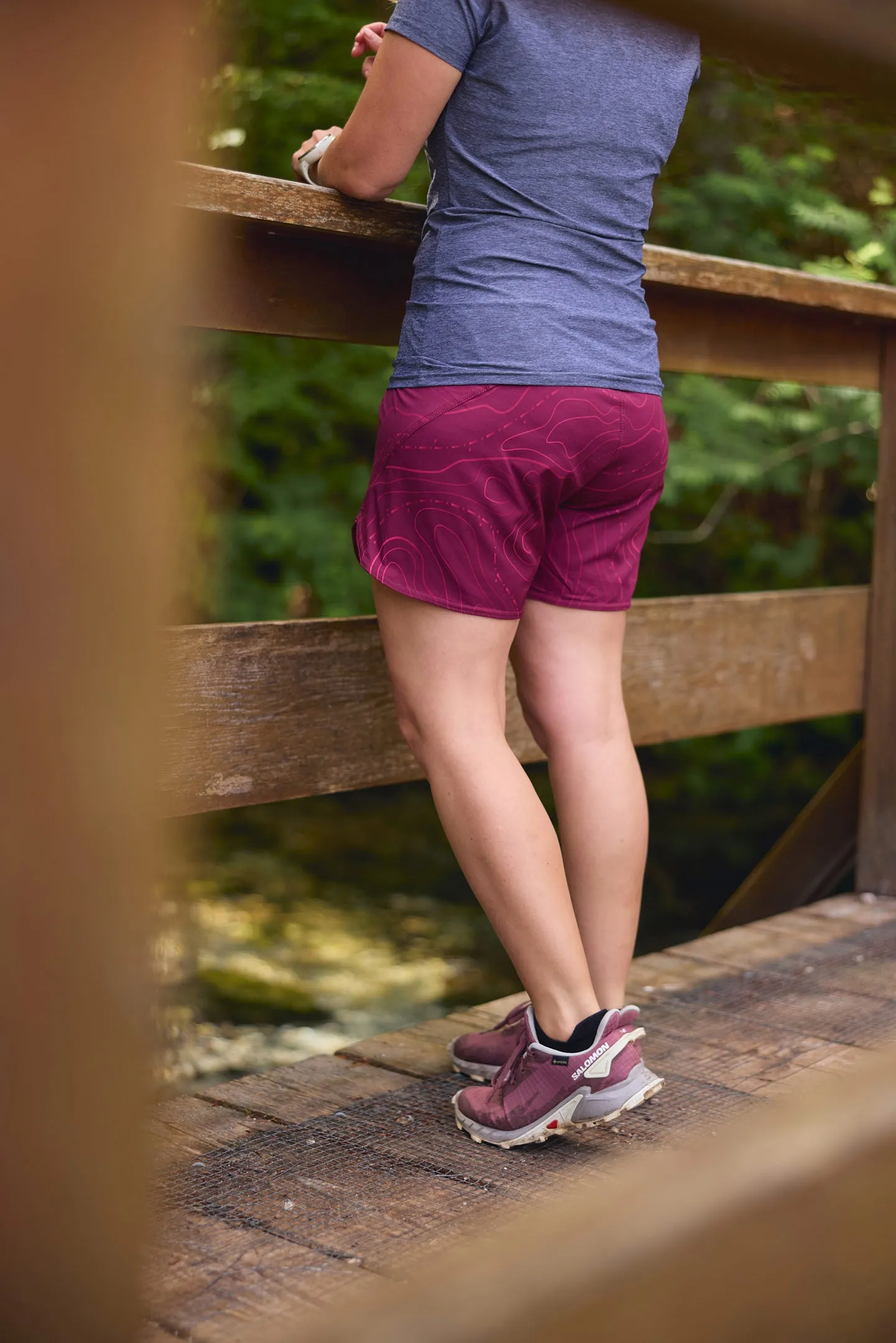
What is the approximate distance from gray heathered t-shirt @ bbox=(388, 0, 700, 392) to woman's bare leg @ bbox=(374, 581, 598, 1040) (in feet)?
0.94

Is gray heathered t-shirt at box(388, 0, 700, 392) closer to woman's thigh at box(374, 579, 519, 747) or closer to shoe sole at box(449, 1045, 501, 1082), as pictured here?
woman's thigh at box(374, 579, 519, 747)

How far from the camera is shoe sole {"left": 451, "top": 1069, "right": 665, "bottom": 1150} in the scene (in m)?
1.64

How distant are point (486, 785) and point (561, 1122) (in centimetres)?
41

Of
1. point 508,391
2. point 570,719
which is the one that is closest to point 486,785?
point 570,719

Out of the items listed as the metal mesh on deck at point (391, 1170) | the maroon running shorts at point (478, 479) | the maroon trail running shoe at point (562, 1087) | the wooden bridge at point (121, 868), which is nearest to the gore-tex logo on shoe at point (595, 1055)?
the maroon trail running shoe at point (562, 1087)

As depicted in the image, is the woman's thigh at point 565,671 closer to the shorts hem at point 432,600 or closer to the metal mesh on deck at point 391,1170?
the shorts hem at point 432,600

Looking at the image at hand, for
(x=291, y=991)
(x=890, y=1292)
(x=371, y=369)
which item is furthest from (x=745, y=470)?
(x=890, y=1292)

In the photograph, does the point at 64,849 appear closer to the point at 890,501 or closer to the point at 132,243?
the point at 132,243

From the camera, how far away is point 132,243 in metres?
0.57

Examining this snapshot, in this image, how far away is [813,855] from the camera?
10.8 ft

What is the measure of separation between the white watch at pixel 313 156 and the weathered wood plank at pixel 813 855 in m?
1.95

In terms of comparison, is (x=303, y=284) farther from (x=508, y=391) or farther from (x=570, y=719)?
(x=570, y=719)

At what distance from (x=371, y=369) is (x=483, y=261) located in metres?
3.49

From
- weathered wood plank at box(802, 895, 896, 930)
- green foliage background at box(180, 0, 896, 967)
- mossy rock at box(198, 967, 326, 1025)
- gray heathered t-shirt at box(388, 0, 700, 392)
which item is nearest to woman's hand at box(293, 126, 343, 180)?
gray heathered t-shirt at box(388, 0, 700, 392)
